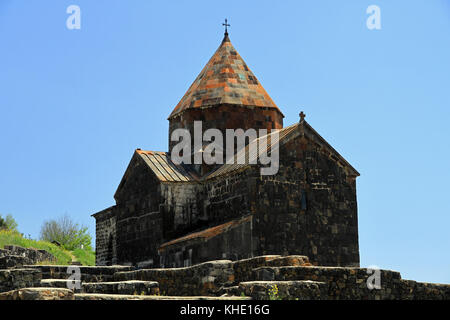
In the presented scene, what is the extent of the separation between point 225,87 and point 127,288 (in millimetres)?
13912

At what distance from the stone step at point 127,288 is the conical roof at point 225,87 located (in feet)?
42.0

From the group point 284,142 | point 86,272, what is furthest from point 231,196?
point 86,272

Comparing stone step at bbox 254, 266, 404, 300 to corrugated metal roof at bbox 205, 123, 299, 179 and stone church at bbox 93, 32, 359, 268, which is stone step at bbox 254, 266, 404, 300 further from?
corrugated metal roof at bbox 205, 123, 299, 179

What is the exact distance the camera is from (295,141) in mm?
20766

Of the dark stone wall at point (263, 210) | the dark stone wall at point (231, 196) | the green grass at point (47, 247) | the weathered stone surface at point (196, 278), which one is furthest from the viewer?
the green grass at point (47, 247)

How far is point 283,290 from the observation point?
9.70 m

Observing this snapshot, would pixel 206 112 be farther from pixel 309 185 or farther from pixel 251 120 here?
pixel 309 185

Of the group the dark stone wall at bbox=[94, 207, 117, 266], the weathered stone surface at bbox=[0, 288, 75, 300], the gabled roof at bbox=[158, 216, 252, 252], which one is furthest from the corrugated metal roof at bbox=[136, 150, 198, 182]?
the weathered stone surface at bbox=[0, 288, 75, 300]

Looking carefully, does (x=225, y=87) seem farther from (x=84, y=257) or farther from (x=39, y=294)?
(x=39, y=294)

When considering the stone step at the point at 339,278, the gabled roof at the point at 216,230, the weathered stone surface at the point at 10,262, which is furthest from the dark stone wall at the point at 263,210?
the stone step at the point at 339,278

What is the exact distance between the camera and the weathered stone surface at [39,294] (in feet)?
25.2

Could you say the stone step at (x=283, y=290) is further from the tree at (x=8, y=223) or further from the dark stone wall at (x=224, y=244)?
the tree at (x=8, y=223)
